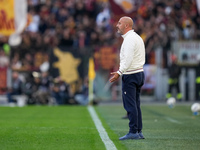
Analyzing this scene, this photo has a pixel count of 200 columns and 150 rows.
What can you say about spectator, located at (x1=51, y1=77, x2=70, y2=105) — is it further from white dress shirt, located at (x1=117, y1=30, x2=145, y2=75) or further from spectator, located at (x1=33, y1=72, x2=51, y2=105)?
white dress shirt, located at (x1=117, y1=30, x2=145, y2=75)

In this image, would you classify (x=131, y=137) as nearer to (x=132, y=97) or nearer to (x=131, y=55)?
(x=132, y=97)

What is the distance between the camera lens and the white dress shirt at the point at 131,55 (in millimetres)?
9227

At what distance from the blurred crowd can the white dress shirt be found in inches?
733

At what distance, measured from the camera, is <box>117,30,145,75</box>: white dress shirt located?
9.23m

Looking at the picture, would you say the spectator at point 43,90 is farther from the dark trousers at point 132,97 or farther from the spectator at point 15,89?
the dark trousers at point 132,97

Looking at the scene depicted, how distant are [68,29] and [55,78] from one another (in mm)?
2916

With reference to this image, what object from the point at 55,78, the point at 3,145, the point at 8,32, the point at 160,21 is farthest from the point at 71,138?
the point at 160,21

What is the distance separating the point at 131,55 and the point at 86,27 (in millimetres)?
21327

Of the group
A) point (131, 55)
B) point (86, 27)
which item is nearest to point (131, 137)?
point (131, 55)

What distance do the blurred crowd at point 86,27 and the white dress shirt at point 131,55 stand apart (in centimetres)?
1862

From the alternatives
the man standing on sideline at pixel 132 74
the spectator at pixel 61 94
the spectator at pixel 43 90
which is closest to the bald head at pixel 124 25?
the man standing on sideline at pixel 132 74

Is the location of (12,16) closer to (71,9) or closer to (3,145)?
(71,9)

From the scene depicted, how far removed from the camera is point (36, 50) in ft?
94.6

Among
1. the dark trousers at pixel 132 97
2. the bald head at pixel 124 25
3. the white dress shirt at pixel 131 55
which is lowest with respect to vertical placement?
the dark trousers at pixel 132 97
